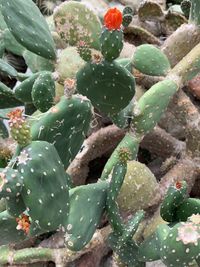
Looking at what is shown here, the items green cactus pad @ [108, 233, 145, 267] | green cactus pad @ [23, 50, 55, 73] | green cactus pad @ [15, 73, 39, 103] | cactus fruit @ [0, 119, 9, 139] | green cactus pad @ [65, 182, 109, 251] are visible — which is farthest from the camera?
cactus fruit @ [0, 119, 9, 139]

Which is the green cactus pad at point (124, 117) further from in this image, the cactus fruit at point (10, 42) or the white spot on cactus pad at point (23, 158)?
the cactus fruit at point (10, 42)

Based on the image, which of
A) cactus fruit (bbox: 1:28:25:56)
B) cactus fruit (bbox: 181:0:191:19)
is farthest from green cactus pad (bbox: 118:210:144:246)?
cactus fruit (bbox: 181:0:191:19)

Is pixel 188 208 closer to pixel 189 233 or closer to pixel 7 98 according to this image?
pixel 189 233

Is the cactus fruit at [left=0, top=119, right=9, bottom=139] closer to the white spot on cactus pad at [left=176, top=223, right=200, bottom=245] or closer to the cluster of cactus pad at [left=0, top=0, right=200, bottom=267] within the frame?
the cluster of cactus pad at [left=0, top=0, right=200, bottom=267]

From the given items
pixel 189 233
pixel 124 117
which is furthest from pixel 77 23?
pixel 189 233

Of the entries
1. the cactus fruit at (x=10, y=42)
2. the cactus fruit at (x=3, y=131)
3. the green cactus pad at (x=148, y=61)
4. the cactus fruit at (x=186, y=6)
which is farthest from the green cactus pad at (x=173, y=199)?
the cactus fruit at (x=186, y=6)

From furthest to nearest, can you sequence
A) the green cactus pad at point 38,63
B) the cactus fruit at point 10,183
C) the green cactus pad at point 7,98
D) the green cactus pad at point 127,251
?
the green cactus pad at point 38,63, the green cactus pad at point 7,98, the green cactus pad at point 127,251, the cactus fruit at point 10,183

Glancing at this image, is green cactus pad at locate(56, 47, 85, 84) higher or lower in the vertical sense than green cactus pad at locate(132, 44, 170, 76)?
lower

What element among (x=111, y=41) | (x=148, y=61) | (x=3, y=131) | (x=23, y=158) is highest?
(x=111, y=41)

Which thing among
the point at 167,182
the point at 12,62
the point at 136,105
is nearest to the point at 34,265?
the point at 167,182
